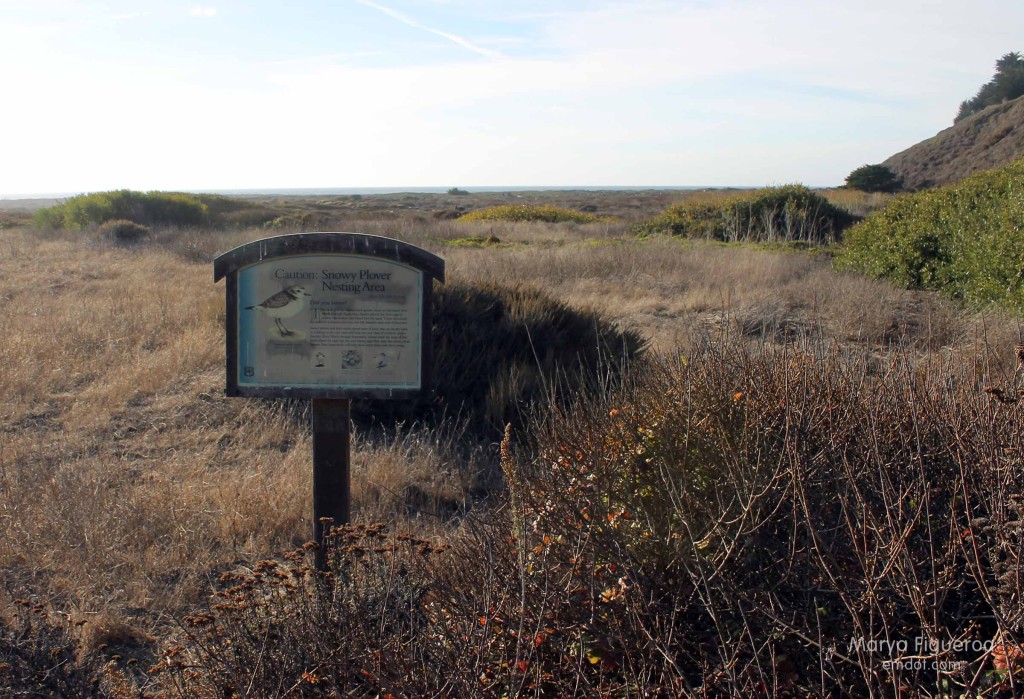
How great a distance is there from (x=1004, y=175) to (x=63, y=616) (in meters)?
11.1

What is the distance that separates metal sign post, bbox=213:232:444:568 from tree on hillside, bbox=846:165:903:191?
40.0 metres

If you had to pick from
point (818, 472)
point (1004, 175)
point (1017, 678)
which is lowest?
point (1017, 678)

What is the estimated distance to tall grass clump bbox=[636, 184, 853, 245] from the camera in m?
22.3

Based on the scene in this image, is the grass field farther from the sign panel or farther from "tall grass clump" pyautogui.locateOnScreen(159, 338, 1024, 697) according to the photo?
the sign panel

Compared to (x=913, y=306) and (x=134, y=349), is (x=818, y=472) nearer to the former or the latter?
(x=134, y=349)

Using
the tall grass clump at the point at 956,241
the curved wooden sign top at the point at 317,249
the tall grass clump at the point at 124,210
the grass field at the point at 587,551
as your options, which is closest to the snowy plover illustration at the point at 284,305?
the curved wooden sign top at the point at 317,249

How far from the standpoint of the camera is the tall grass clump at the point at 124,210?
27.0 m

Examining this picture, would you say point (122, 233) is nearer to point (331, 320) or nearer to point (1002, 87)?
point (331, 320)

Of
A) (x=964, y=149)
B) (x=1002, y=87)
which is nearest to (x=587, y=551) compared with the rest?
(x=964, y=149)

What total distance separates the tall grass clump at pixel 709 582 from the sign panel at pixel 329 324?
747 millimetres

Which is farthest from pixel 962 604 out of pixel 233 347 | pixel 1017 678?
pixel 233 347

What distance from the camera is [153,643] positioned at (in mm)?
3355

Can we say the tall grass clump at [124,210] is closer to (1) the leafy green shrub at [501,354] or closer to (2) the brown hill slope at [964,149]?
(1) the leafy green shrub at [501,354]

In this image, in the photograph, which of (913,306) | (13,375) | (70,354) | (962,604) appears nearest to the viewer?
(962,604)
